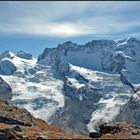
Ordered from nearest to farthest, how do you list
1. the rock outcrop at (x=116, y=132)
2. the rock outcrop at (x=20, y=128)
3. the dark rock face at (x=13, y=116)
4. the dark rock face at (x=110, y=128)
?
1. the rock outcrop at (x=20, y=128)
2. the rock outcrop at (x=116, y=132)
3. the dark rock face at (x=110, y=128)
4. the dark rock face at (x=13, y=116)

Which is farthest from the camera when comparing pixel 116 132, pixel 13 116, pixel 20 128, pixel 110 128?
pixel 13 116

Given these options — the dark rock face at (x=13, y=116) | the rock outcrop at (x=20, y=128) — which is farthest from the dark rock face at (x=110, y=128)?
the dark rock face at (x=13, y=116)

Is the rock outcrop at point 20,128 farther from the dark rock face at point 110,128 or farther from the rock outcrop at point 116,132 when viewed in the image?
the dark rock face at point 110,128

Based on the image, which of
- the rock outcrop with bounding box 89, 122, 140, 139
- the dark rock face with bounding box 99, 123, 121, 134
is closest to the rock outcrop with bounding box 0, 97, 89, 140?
the rock outcrop with bounding box 89, 122, 140, 139

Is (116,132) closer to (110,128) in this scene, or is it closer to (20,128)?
(110,128)

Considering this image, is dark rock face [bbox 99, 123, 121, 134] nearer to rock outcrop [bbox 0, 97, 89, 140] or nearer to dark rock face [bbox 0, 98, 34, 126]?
rock outcrop [bbox 0, 97, 89, 140]

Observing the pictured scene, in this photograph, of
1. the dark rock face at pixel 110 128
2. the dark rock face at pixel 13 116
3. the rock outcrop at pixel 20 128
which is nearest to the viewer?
the rock outcrop at pixel 20 128

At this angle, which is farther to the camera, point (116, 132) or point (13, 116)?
point (13, 116)

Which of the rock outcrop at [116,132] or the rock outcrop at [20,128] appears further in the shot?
the rock outcrop at [116,132]

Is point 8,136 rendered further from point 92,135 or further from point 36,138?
point 92,135

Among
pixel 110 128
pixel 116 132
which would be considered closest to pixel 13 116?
pixel 110 128

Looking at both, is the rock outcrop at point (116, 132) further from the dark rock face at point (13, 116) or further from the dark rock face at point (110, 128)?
the dark rock face at point (13, 116)

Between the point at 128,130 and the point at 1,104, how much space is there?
30.0 meters

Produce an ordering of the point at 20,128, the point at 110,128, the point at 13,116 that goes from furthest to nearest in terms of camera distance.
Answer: the point at 13,116
the point at 110,128
the point at 20,128
